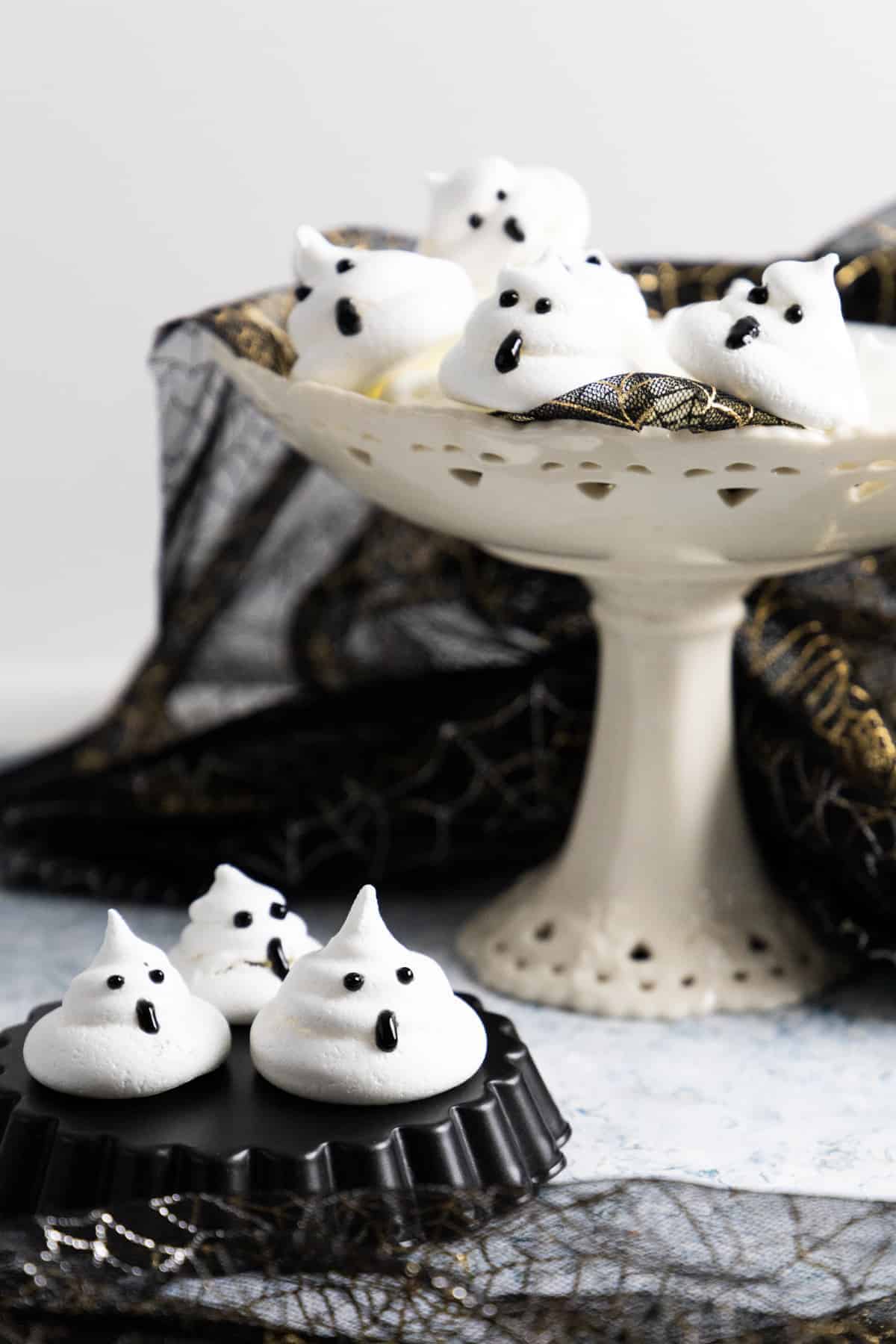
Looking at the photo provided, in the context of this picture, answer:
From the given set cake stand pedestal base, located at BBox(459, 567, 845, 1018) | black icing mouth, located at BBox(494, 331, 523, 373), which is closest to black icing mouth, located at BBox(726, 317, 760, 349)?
black icing mouth, located at BBox(494, 331, 523, 373)

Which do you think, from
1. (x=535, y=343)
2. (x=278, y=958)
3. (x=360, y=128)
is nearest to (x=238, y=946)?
(x=278, y=958)

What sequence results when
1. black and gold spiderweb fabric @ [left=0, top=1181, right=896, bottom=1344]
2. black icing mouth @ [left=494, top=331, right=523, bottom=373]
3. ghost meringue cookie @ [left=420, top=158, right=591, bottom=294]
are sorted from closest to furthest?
black and gold spiderweb fabric @ [left=0, top=1181, right=896, bottom=1344], black icing mouth @ [left=494, top=331, right=523, bottom=373], ghost meringue cookie @ [left=420, top=158, right=591, bottom=294]

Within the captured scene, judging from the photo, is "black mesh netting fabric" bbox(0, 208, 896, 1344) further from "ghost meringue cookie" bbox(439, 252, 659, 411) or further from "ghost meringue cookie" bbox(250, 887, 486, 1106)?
"ghost meringue cookie" bbox(250, 887, 486, 1106)

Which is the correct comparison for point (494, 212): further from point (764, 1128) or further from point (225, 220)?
point (225, 220)

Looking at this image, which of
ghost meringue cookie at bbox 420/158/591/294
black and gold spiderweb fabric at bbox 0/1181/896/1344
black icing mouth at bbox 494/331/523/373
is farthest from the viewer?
ghost meringue cookie at bbox 420/158/591/294

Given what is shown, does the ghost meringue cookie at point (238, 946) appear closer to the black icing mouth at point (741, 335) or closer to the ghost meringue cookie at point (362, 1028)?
the ghost meringue cookie at point (362, 1028)

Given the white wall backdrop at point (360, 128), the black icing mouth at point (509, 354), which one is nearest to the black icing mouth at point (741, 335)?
the black icing mouth at point (509, 354)
